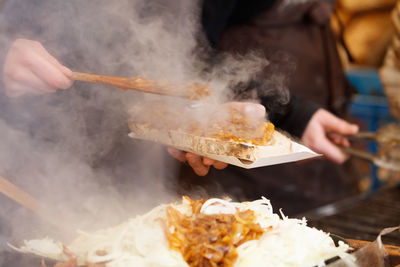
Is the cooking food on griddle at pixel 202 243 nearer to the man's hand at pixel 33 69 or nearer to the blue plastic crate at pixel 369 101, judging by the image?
the man's hand at pixel 33 69

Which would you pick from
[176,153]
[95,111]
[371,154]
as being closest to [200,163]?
[176,153]

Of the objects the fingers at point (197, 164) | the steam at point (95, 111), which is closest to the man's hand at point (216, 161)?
the fingers at point (197, 164)

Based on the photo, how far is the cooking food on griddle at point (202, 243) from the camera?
1225mm

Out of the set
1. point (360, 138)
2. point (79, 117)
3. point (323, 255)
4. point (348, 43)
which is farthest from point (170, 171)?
point (348, 43)

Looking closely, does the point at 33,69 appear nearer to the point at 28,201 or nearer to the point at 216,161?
the point at 28,201

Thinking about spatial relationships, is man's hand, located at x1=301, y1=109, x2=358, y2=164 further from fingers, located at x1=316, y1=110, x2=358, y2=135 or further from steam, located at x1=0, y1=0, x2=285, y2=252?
steam, located at x1=0, y1=0, x2=285, y2=252

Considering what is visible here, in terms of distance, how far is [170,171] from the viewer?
199cm

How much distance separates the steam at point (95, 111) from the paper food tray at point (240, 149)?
0.61ft

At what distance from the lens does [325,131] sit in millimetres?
3008

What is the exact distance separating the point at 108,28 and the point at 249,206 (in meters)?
1.19

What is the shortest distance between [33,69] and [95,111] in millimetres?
536

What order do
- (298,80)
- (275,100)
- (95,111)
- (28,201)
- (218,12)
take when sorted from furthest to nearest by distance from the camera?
(298,80) → (218,12) → (275,100) → (95,111) → (28,201)

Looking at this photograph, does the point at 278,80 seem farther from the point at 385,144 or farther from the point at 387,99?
the point at 387,99

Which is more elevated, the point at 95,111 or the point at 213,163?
the point at 95,111
